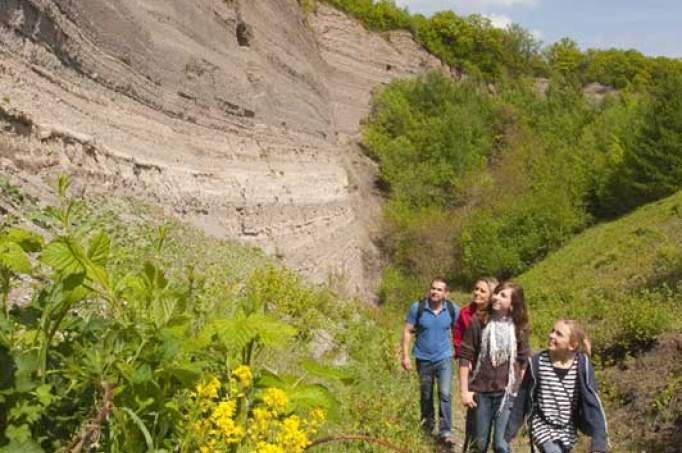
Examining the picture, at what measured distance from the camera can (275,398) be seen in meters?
1.74

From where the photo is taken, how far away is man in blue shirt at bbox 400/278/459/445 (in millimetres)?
5883

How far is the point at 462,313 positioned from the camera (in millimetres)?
5531

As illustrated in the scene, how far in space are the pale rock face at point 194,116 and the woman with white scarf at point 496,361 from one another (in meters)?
4.62

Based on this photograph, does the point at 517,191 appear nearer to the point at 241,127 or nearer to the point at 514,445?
the point at 241,127

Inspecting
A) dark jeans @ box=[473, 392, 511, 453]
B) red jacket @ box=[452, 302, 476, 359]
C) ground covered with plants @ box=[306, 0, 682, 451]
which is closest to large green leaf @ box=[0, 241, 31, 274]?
dark jeans @ box=[473, 392, 511, 453]

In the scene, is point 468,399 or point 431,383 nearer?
point 468,399

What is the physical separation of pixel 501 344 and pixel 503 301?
0.30 meters

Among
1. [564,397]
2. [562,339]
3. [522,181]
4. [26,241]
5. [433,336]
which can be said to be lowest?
[522,181]

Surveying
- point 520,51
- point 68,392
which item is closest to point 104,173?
point 68,392

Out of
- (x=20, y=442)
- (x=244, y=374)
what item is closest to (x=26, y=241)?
(x=20, y=442)

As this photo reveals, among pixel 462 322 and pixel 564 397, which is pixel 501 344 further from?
pixel 564 397

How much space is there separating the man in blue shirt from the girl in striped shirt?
5.83ft

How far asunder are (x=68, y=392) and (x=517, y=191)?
28743 mm

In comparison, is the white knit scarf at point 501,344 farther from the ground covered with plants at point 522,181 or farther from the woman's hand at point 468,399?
the ground covered with plants at point 522,181
